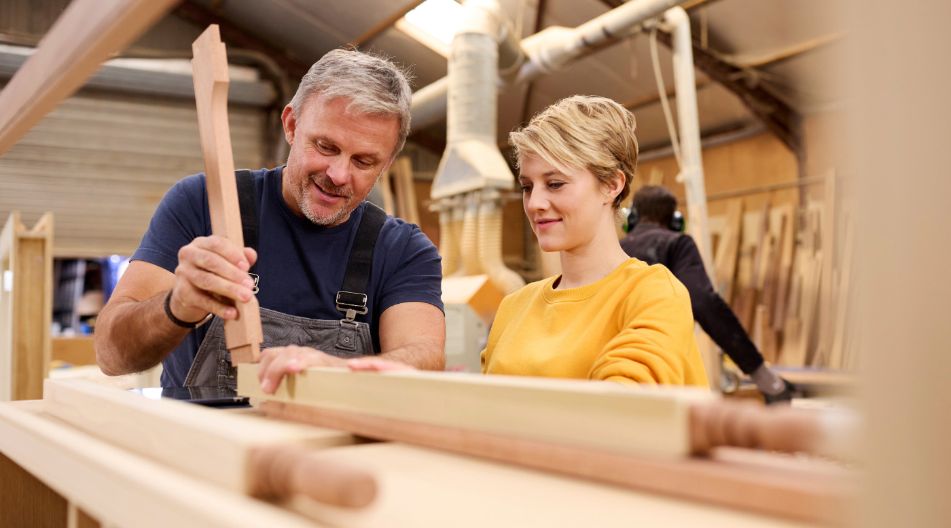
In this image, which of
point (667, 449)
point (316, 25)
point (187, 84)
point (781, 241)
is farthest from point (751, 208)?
point (667, 449)

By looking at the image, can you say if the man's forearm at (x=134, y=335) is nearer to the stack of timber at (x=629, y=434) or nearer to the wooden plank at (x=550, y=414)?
the wooden plank at (x=550, y=414)

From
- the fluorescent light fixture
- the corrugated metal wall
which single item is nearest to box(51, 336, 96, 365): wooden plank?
the corrugated metal wall

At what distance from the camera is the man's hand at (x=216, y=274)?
1.13 m

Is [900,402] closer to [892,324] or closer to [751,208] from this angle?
[892,324]

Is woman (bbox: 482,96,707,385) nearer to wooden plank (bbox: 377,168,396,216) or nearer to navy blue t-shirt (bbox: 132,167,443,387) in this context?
navy blue t-shirt (bbox: 132,167,443,387)

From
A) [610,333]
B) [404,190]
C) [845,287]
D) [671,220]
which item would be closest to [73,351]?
[404,190]

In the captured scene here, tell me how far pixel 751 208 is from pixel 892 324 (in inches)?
294

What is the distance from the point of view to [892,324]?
0.28 metres

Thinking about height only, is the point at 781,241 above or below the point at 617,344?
above

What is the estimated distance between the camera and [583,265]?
1.55 m

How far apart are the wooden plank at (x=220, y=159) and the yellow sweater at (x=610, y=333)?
21.5 inches

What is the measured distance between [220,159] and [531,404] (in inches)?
28.1

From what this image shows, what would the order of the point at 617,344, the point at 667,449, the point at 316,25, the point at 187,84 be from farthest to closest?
the point at 187,84
the point at 316,25
the point at 617,344
the point at 667,449

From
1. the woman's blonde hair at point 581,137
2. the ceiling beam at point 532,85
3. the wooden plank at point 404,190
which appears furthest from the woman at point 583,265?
the wooden plank at point 404,190
